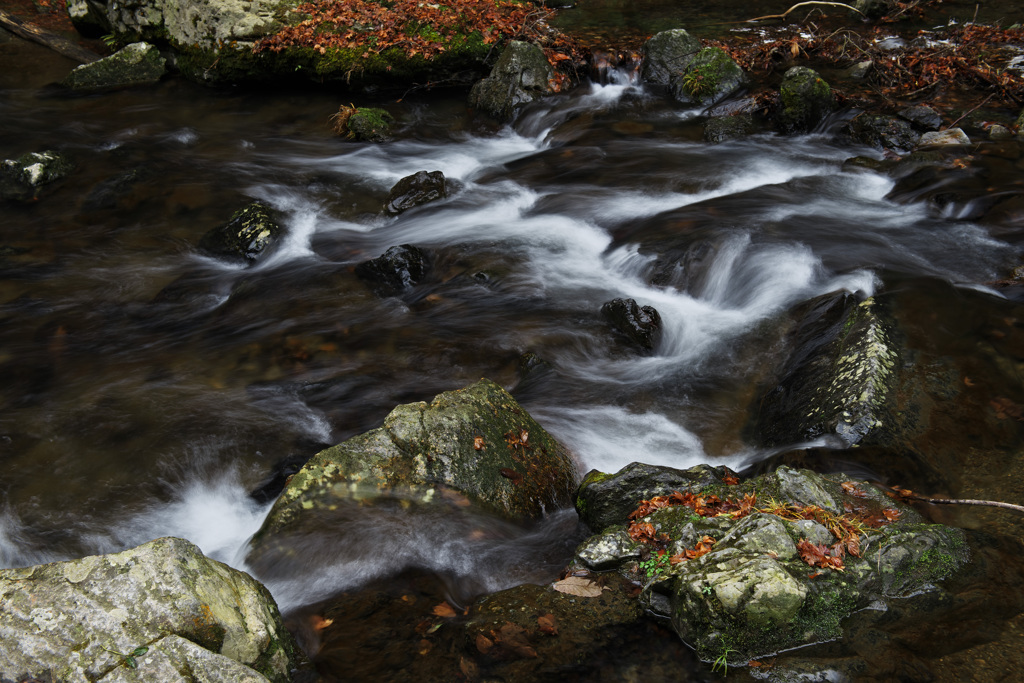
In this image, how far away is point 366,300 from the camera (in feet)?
24.4

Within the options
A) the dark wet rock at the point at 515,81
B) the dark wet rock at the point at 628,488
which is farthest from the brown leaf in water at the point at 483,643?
the dark wet rock at the point at 515,81

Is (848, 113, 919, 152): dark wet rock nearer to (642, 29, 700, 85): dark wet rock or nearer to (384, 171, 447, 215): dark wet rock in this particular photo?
(642, 29, 700, 85): dark wet rock

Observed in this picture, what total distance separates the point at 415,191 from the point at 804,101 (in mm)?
5860

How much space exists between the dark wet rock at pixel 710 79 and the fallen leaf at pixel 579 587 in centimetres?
954

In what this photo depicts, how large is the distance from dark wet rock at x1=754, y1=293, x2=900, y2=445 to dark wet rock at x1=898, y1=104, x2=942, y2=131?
509 centimetres

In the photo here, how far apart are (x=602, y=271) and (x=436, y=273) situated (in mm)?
1879

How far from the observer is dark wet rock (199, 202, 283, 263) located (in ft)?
27.5

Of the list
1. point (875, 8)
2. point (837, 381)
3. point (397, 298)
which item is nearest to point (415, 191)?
point (397, 298)

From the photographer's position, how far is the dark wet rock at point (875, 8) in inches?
523

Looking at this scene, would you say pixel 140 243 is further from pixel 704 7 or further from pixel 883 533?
pixel 704 7

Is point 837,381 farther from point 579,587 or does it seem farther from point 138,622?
point 138,622

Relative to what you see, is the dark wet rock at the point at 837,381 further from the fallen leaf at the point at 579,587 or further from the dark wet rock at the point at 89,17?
the dark wet rock at the point at 89,17

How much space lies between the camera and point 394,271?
7.62 m

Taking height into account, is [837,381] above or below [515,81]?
below
